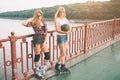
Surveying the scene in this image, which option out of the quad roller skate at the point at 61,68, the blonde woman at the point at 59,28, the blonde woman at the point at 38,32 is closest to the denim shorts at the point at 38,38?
the blonde woman at the point at 38,32

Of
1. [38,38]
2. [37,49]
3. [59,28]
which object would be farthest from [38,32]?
[59,28]

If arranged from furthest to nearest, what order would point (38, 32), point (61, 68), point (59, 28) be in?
point (61, 68), point (59, 28), point (38, 32)

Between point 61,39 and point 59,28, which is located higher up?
point 59,28

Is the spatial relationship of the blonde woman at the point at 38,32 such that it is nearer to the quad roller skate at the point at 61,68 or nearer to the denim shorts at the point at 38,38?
the denim shorts at the point at 38,38

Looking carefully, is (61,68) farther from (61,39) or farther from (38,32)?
(38,32)

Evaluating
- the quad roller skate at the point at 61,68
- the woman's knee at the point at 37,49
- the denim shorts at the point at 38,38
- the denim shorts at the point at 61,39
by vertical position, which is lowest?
the quad roller skate at the point at 61,68

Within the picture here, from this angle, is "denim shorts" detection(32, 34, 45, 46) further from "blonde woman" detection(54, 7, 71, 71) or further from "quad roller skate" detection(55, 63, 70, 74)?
"quad roller skate" detection(55, 63, 70, 74)

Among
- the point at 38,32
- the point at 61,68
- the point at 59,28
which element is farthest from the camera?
the point at 61,68

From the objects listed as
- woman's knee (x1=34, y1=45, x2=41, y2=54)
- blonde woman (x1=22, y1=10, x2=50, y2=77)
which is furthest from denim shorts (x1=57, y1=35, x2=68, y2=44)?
woman's knee (x1=34, y1=45, x2=41, y2=54)

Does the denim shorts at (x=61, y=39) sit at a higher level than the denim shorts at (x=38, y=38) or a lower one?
lower

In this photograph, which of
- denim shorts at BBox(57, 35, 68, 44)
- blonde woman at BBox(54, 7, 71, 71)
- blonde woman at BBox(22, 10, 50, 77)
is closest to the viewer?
blonde woman at BBox(22, 10, 50, 77)

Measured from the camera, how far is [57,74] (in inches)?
221

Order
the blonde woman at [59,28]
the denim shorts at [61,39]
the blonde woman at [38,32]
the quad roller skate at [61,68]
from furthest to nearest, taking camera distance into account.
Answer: the quad roller skate at [61,68] < the denim shorts at [61,39] < the blonde woman at [59,28] < the blonde woman at [38,32]

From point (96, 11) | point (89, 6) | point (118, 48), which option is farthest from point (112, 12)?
point (118, 48)
